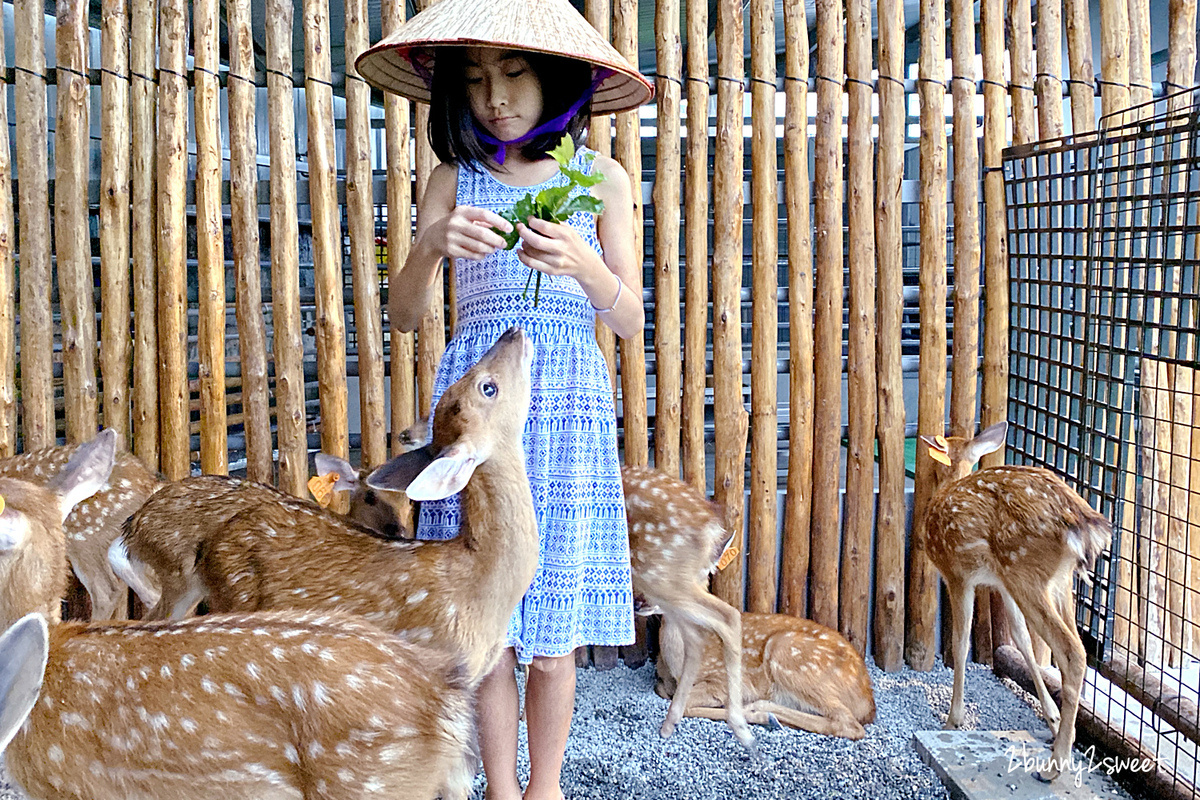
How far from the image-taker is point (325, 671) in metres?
1.75

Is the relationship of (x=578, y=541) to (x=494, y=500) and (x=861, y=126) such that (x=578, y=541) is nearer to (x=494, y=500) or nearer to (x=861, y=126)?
(x=494, y=500)

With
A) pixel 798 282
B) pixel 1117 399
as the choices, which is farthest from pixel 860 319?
pixel 1117 399

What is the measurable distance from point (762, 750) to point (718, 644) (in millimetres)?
414

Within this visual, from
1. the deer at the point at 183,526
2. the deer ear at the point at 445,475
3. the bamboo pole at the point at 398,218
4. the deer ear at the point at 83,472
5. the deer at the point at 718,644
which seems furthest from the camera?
the bamboo pole at the point at 398,218

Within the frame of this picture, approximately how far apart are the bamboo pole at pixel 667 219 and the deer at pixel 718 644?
411mm

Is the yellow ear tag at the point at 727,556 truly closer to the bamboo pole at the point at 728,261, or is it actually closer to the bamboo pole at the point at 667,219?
the bamboo pole at the point at 728,261

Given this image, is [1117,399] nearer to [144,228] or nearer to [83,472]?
[83,472]

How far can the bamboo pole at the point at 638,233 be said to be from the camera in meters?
3.75

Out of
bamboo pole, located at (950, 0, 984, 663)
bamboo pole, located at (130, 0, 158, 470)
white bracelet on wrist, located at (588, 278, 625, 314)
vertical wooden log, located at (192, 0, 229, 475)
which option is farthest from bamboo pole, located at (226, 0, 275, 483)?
bamboo pole, located at (950, 0, 984, 663)

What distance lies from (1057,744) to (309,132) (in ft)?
10.2

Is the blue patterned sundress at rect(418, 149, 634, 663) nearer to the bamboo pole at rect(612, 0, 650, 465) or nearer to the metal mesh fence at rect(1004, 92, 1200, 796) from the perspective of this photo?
the bamboo pole at rect(612, 0, 650, 465)

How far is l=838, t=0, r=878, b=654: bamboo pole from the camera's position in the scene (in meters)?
3.81

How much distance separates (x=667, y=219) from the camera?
381 cm

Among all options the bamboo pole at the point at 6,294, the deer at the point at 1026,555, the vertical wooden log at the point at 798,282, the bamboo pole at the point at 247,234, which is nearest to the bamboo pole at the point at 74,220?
the bamboo pole at the point at 6,294
